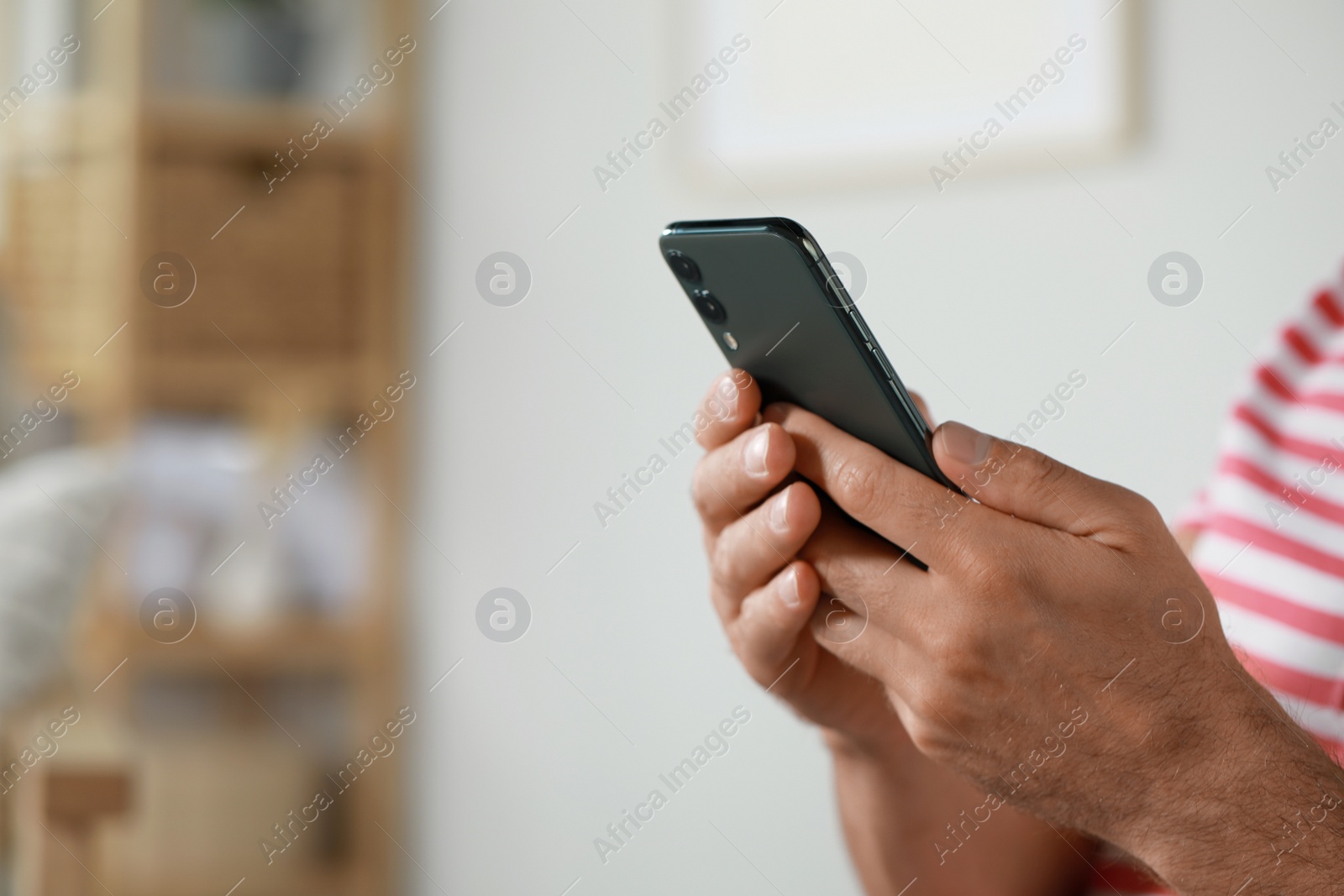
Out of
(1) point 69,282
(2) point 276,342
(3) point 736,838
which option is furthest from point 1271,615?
(1) point 69,282

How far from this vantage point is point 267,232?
1636mm

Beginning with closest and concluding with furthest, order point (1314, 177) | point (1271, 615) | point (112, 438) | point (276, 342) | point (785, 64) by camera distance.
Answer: point (1271, 615), point (1314, 177), point (785, 64), point (112, 438), point (276, 342)

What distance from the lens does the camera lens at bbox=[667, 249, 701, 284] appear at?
1.82 ft

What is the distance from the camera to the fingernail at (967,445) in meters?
0.50

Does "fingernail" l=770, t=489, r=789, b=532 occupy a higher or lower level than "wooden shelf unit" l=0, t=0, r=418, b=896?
lower

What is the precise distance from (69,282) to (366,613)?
2.11 ft

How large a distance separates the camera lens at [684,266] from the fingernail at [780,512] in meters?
0.12

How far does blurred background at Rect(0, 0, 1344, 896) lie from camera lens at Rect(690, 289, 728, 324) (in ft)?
2.34

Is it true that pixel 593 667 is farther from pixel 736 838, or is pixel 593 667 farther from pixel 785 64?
pixel 785 64

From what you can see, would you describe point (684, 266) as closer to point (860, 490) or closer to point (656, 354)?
point (860, 490)

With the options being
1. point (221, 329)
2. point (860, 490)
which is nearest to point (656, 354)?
point (221, 329)

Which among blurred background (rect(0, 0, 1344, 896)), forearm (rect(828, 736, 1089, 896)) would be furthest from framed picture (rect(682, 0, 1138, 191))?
forearm (rect(828, 736, 1089, 896))

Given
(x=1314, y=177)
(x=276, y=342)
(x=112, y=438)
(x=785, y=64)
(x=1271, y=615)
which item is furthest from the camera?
(x=276, y=342)

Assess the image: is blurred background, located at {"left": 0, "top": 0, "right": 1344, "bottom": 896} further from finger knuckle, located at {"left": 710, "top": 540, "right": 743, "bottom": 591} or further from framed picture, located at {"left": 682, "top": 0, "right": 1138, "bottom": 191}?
finger knuckle, located at {"left": 710, "top": 540, "right": 743, "bottom": 591}
